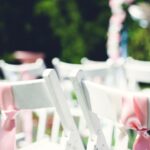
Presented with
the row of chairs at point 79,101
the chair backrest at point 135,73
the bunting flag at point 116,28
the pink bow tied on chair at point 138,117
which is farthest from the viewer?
the bunting flag at point 116,28

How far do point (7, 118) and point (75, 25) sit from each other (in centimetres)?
702

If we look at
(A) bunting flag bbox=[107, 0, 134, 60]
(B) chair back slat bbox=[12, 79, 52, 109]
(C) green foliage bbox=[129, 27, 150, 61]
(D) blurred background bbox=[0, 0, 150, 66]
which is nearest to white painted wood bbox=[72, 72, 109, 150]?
(B) chair back slat bbox=[12, 79, 52, 109]

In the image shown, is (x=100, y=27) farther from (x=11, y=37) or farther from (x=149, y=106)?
(x=149, y=106)

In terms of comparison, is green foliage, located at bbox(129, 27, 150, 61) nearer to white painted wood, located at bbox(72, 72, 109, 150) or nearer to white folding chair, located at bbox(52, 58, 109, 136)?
white folding chair, located at bbox(52, 58, 109, 136)

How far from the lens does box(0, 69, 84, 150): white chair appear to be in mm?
2395

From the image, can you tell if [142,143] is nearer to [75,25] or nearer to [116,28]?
[116,28]

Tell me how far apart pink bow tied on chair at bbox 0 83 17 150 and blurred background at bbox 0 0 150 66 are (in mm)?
6633

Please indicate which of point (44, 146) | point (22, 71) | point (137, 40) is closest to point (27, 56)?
point (137, 40)

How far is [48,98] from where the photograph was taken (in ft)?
8.07

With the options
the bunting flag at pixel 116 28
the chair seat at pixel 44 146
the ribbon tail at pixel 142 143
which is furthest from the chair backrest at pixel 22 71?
the bunting flag at pixel 116 28

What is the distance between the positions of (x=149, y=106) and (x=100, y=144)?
437 millimetres

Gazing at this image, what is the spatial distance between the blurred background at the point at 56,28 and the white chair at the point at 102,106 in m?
6.74

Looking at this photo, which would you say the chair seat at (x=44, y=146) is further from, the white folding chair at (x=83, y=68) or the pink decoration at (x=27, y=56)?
the pink decoration at (x=27, y=56)

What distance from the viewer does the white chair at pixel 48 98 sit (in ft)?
7.86
